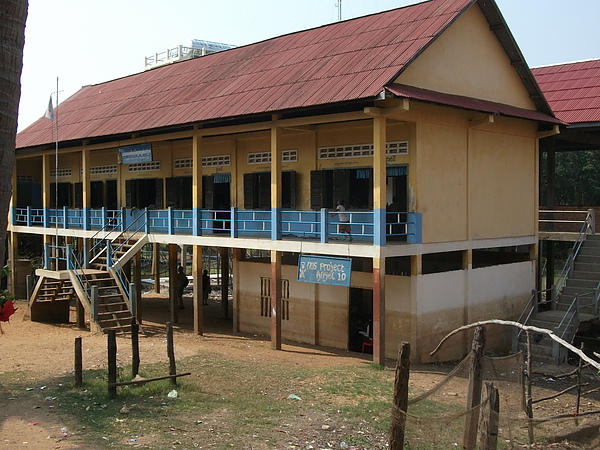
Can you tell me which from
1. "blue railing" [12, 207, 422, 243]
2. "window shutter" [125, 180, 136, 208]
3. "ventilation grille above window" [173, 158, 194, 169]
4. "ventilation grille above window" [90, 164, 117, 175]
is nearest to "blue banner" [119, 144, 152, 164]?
"blue railing" [12, 207, 422, 243]

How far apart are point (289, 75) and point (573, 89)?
10740 mm

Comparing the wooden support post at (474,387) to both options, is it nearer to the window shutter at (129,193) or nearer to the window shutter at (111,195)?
the window shutter at (129,193)

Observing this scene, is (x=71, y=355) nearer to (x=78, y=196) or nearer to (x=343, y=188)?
(x=343, y=188)

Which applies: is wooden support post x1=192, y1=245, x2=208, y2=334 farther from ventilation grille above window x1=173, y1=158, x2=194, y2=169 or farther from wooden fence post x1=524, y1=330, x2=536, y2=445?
wooden fence post x1=524, y1=330, x2=536, y2=445

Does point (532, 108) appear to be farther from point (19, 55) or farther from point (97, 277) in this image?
point (19, 55)

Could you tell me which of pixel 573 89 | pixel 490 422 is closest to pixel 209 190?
pixel 573 89

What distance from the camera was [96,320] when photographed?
18656mm

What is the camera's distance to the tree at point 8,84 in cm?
545

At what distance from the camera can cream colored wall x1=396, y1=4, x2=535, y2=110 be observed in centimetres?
1586

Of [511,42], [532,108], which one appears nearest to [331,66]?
[511,42]

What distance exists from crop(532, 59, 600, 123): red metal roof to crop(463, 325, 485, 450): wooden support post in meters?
14.2

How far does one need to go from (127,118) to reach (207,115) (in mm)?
4762

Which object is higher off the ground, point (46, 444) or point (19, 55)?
point (19, 55)

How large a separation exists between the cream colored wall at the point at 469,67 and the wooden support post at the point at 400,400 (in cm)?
807
